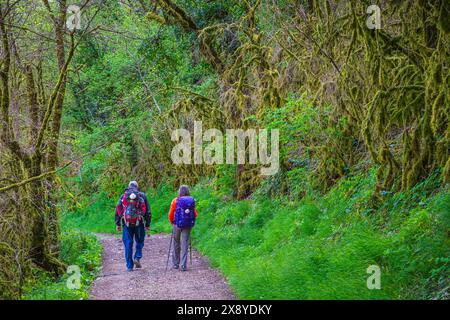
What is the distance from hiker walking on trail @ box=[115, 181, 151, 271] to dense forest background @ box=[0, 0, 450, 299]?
1.02 m

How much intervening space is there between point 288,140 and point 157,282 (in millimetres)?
4812

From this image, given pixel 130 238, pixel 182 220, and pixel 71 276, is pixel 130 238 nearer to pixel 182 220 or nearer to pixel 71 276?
pixel 182 220

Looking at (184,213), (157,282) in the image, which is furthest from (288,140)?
(157,282)

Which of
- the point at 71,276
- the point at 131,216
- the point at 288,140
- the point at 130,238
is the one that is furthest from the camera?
the point at 288,140

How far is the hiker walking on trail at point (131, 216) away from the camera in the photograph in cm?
1082

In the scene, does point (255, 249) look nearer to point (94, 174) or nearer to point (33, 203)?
point (33, 203)

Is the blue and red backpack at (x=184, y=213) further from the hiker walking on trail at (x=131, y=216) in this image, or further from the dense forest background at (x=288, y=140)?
the dense forest background at (x=288, y=140)

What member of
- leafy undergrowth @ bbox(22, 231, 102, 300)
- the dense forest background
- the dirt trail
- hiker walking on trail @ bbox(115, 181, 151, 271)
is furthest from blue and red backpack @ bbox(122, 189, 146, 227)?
leafy undergrowth @ bbox(22, 231, 102, 300)

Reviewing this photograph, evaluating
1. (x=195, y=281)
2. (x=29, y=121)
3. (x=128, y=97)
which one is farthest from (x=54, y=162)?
(x=128, y=97)

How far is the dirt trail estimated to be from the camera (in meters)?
8.48

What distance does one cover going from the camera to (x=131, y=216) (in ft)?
35.4

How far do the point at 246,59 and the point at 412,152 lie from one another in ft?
26.7

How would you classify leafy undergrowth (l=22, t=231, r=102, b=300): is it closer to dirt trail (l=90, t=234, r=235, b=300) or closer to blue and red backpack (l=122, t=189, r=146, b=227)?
dirt trail (l=90, t=234, r=235, b=300)

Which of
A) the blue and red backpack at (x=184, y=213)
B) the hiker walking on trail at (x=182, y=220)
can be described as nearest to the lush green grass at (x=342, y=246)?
the hiker walking on trail at (x=182, y=220)
